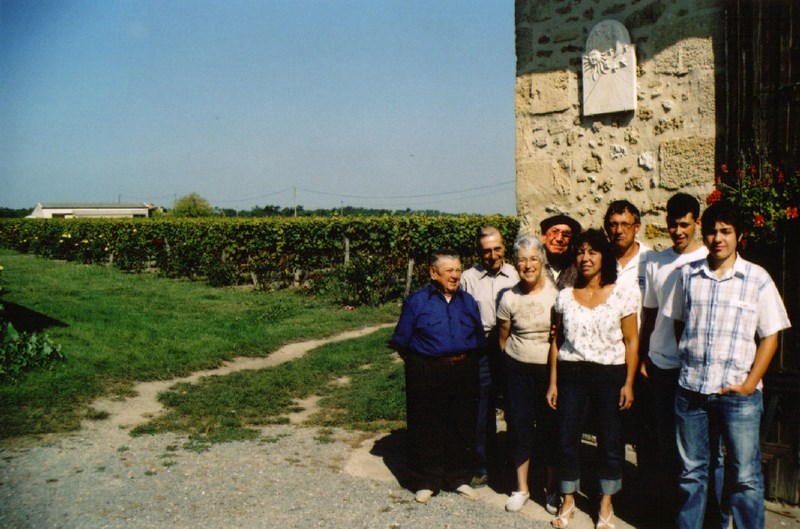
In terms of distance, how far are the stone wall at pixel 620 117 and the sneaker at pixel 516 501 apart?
2399 millimetres

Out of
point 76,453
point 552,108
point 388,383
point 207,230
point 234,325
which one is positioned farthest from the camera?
point 207,230

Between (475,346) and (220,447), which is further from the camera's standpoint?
(220,447)

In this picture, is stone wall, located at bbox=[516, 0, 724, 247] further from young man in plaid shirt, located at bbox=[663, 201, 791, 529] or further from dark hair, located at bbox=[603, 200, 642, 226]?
young man in plaid shirt, located at bbox=[663, 201, 791, 529]

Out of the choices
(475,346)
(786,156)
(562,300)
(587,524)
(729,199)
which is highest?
(786,156)

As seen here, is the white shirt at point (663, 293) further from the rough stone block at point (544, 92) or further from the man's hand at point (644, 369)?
the rough stone block at point (544, 92)

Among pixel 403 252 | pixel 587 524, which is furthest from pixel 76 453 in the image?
pixel 403 252

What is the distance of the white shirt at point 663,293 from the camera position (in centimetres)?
364

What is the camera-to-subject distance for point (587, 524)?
3965mm

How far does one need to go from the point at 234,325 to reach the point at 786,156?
28.4 feet

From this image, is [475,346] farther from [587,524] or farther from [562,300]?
[587,524]

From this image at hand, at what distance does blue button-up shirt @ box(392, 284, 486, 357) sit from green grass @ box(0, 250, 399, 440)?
2265mm

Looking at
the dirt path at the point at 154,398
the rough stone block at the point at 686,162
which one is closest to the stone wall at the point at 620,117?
the rough stone block at the point at 686,162

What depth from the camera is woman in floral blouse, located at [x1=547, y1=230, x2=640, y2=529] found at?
3713 millimetres

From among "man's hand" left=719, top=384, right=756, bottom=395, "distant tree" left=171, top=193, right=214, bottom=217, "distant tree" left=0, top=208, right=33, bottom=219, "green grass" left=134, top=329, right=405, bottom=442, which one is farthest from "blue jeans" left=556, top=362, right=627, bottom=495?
"distant tree" left=0, top=208, right=33, bottom=219
